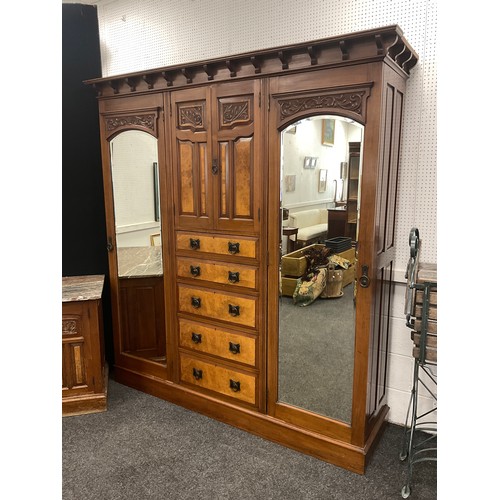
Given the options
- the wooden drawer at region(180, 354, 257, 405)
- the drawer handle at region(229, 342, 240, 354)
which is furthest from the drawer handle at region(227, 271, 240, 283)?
the wooden drawer at region(180, 354, 257, 405)

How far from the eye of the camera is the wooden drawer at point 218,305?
2404mm

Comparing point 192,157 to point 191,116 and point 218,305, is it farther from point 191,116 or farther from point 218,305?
point 218,305

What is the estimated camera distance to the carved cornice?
1.81m

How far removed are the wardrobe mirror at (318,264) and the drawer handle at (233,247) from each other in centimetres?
28

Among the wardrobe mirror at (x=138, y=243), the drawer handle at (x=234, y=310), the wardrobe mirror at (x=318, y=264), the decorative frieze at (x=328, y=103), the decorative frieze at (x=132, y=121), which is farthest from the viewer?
the wardrobe mirror at (x=138, y=243)

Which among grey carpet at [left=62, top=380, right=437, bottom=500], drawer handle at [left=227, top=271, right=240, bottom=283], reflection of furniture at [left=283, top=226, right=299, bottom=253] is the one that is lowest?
grey carpet at [left=62, top=380, right=437, bottom=500]

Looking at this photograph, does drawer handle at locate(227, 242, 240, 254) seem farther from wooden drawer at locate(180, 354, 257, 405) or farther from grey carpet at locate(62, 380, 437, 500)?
grey carpet at locate(62, 380, 437, 500)

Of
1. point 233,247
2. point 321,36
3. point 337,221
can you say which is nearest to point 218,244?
point 233,247

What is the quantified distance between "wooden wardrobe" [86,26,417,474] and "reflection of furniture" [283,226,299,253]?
0.06m

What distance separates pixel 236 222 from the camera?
2.36 meters

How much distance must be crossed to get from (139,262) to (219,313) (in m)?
0.75

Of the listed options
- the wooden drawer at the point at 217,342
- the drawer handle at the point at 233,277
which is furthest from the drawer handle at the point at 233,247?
the wooden drawer at the point at 217,342

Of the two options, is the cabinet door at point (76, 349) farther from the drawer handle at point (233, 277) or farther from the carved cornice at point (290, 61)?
the carved cornice at point (290, 61)

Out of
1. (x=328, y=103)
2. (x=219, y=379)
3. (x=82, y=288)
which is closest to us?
(x=328, y=103)
